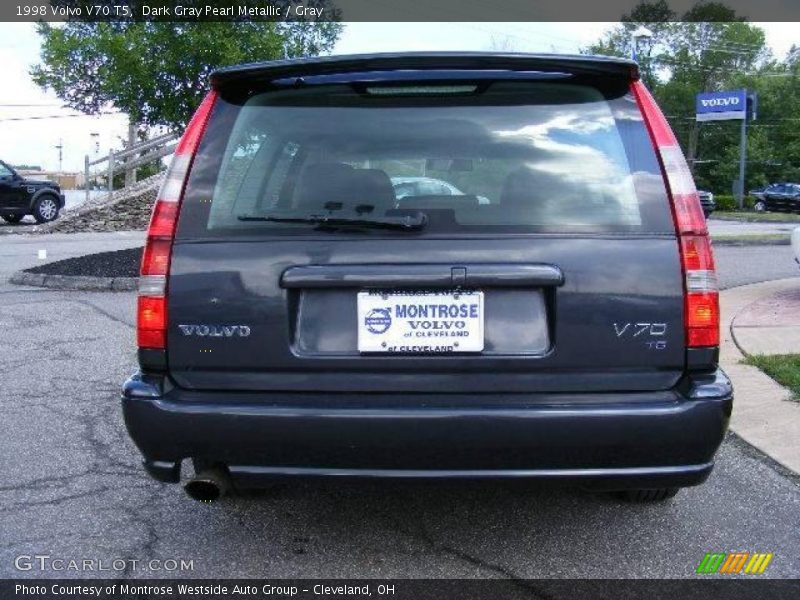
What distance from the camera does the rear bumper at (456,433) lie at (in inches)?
105

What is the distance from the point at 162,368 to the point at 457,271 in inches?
40.2

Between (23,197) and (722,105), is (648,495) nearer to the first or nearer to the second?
(23,197)

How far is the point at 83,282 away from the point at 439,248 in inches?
335

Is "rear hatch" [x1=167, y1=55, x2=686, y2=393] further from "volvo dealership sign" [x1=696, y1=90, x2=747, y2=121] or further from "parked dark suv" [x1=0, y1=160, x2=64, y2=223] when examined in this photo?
"volvo dealership sign" [x1=696, y1=90, x2=747, y2=121]

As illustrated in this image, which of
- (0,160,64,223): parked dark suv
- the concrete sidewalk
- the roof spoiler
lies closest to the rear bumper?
the roof spoiler

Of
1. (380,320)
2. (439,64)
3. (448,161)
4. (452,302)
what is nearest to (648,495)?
(452,302)

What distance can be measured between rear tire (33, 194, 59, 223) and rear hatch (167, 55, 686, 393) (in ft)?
77.6

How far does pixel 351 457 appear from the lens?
8.96ft

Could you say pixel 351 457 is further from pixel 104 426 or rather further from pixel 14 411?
pixel 14 411

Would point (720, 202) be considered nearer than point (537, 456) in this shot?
No

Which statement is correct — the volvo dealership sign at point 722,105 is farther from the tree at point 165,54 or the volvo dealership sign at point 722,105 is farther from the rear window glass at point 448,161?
the rear window glass at point 448,161

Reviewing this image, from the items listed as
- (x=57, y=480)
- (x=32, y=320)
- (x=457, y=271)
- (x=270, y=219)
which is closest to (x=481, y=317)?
→ (x=457, y=271)

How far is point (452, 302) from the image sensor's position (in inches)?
107

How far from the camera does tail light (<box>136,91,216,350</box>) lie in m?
2.84
